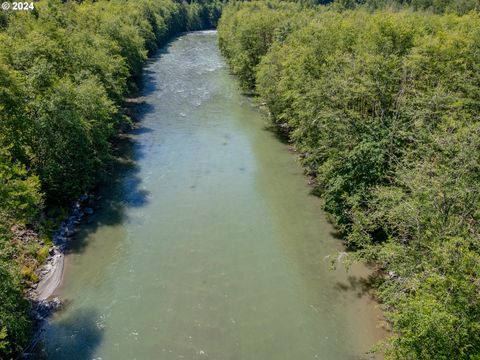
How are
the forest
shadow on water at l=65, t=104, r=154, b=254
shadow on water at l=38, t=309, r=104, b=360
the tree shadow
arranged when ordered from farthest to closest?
shadow on water at l=65, t=104, r=154, b=254, the tree shadow, shadow on water at l=38, t=309, r=104, b=360, the forest

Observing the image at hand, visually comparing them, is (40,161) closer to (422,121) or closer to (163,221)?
(163,221)

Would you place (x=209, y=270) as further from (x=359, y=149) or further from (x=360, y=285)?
(x=359, y=149)

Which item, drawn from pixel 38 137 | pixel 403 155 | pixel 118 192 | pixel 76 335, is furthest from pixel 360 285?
pixel 38 137

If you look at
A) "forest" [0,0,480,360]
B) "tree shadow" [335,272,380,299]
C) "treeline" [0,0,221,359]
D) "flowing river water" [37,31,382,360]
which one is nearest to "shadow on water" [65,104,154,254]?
"flowing river water" [37,31,382,360]

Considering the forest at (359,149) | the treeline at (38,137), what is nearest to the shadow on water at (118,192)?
the forest at (359,149)

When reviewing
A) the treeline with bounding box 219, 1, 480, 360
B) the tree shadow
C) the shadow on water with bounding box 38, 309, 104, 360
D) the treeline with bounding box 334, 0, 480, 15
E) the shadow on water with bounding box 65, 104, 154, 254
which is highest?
the treeline with bounding box 334, 0, 480, 15

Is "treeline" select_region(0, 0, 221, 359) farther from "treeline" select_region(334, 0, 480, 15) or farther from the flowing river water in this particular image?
"treeline" select_region(334, 0, 480, 15)

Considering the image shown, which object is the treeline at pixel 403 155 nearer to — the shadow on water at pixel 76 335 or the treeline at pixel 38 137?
the shadow on water at pixel 76 335
